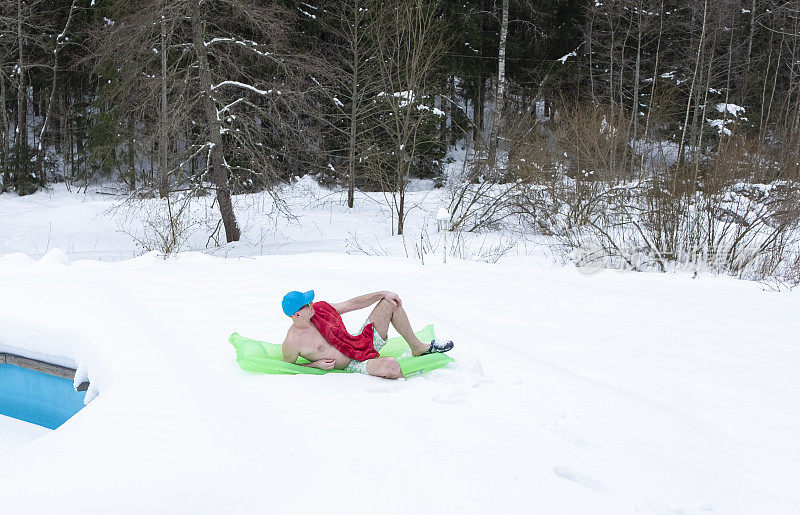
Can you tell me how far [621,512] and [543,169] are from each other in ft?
37.9

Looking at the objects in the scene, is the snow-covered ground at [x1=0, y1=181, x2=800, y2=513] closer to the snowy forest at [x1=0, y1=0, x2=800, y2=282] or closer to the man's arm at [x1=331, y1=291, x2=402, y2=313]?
the man's arm at [x1=331, y1=291, x2=402, y2=313]

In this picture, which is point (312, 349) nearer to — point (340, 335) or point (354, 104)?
point (340, 335)

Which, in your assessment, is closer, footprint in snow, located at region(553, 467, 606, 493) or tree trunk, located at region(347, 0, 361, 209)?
footprint in snow, located at region(553, 467, 606, 493)

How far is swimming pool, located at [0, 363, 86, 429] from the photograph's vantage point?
15.3ft

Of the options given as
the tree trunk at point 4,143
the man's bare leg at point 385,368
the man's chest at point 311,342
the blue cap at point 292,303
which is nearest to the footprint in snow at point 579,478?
the man's bare leg at point 385,368

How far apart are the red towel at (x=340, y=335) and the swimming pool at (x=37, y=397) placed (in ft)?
6.46

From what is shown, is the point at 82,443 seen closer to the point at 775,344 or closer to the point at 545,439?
the point at 545,439

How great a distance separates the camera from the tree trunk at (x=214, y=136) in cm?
1341

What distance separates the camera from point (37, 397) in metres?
4.79

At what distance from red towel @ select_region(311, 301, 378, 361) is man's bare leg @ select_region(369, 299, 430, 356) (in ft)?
0.37

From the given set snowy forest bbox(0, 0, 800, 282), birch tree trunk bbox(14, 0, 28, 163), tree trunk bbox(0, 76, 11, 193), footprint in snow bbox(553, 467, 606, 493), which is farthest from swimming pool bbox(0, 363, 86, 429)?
birch tree trunk bbox(14, 0, 28, 163)

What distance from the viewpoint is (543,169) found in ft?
44.4

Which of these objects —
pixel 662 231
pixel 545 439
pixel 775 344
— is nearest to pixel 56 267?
pixel 545 439

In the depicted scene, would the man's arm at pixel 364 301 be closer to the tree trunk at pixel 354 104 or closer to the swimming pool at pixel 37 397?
Answer: the swimming pool at pixel 37 397
